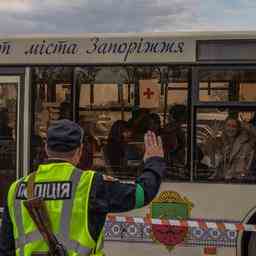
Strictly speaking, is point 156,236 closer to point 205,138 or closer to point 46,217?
point 205,138

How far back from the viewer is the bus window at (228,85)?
6531mm

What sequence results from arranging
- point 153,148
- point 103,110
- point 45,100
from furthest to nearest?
point 45,100
point 103,110
point 153,148

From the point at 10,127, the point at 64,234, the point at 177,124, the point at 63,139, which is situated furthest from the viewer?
the point at 10,127

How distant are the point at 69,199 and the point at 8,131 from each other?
4625 mm

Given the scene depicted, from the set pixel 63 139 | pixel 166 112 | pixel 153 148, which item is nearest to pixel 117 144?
pixel 166 112

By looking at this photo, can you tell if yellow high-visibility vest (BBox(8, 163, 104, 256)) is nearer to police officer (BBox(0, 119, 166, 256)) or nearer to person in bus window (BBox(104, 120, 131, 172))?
police officer (BBox(0, 119, 166, 256))

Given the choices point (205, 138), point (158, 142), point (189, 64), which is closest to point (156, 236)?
point (205, 138)

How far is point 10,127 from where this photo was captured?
284 inches

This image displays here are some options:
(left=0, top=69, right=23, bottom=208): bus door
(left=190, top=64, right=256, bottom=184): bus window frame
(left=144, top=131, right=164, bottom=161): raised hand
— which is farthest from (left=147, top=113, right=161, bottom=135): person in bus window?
(left=144, top=131, right=164, bottom=161): raised hand

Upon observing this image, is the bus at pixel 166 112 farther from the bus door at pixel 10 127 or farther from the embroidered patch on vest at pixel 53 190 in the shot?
the embroidered patch on vest at pixel 53 190

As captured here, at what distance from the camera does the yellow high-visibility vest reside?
2699 millimetres

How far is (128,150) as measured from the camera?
688 cm

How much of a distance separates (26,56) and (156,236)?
244 centimetres

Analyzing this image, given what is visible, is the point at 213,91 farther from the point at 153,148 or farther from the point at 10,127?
the point at 153,148
